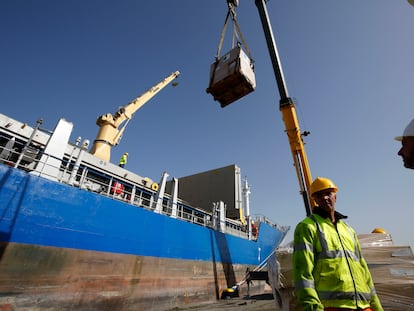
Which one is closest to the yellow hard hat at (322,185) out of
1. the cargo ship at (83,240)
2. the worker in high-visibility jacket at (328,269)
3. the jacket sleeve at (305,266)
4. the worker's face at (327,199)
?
the worker's face at (327,199)

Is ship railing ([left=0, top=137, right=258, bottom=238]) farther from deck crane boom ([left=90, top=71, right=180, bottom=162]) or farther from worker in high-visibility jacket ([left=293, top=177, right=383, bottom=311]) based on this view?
worker in high-visibility jacket ([left=293, top=177, right=383, bottom=311])

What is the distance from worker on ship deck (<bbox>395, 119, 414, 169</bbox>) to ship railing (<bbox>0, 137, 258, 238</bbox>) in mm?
6012

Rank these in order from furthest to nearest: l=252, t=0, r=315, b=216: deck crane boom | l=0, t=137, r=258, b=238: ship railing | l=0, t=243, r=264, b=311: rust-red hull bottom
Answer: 1. l=252, t=0, r=315, b=216: deck crane boom
2. l=0, t=137, r=258, b=238: ship railing
3. l=0, t=243, r=264, b=311: rust-red hull bottom

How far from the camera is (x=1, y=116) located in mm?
5820

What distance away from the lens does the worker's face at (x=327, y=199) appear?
81.4 inches

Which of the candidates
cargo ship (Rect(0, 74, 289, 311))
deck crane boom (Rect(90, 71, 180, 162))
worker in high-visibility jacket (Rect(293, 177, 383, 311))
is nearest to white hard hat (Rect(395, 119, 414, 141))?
worker in high-visibility jacket (Rect(293, 177, 383, 311))

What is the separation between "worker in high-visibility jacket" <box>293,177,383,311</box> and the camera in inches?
63.7

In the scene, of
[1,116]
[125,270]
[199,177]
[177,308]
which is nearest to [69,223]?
[125,270]

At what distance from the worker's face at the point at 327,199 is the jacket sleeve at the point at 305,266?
0.30 m

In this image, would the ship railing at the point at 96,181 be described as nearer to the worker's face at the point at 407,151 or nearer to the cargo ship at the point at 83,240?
the cargo ship at the point at 83,240

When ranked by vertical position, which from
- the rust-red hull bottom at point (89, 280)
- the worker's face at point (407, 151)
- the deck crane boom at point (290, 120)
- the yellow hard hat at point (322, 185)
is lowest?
the rust-red hull bottom at point (89, 280)

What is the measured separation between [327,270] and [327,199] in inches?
25.0

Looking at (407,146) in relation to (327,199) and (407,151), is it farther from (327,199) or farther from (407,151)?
(327,199)

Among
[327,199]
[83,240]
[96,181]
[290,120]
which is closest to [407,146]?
[327,199]
